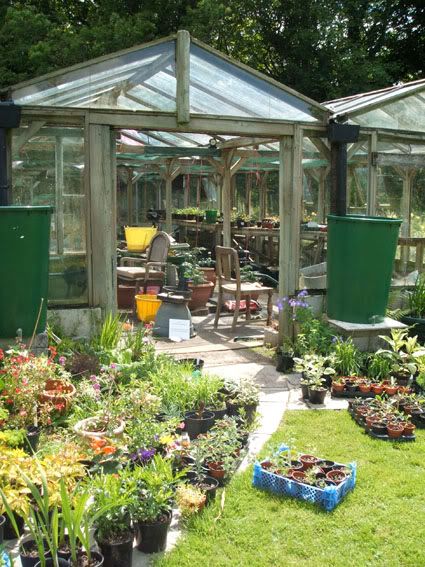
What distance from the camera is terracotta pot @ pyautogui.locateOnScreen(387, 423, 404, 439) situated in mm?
4246

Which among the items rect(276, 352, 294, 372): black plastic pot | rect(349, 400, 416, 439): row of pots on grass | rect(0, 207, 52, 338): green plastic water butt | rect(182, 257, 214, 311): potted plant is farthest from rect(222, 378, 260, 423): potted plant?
rect(182, 257, 214, 311): potted plant

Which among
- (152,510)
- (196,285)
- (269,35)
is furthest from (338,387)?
(269,35)

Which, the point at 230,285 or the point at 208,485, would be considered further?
the point at 230,285

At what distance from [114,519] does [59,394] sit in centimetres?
156

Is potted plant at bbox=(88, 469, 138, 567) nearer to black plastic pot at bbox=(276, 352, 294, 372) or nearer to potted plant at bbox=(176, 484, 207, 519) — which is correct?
potted plant at bbox=(176, 484, 207, 519)

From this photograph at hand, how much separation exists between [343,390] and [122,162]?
8.76m

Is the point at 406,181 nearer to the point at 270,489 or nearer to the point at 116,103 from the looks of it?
the point at 116,103

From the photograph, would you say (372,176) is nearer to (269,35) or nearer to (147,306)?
(147,306)

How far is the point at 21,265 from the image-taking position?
4742 millimetres

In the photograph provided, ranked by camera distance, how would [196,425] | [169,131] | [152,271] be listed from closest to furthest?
[196,425], [169,131], [152,271]

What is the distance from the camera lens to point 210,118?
5988 millimetres

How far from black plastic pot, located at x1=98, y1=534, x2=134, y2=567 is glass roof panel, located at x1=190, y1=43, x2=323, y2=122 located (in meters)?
4.22

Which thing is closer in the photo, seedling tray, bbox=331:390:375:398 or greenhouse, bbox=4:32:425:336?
seedling tray, bbox=331:390:375:398

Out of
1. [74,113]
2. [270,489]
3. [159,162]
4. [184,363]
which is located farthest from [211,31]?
[270,489]
